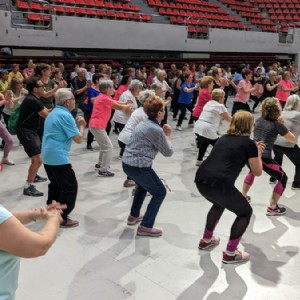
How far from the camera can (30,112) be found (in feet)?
14.7

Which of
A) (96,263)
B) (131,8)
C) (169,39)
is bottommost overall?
(96,263)

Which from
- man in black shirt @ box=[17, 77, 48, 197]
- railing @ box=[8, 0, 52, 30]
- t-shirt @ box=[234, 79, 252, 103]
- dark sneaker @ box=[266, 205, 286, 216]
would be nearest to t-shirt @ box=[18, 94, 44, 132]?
man in black shirt @ box=[17, 77, 48, 197]

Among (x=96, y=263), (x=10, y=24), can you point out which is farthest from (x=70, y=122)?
(x=10, y=24)

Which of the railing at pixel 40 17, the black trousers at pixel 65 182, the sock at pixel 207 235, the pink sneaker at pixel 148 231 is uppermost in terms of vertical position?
the railing at pixel 40 17

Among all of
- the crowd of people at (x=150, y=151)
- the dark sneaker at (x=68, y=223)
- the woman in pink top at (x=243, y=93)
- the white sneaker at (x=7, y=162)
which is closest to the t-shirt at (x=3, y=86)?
the crowd of people at (x=150, y=151)

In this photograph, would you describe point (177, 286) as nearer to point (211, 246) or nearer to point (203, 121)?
point (211, 246)

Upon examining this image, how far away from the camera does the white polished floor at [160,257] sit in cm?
282

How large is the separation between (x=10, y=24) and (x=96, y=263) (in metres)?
8.52

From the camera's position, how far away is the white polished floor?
9.27 feet

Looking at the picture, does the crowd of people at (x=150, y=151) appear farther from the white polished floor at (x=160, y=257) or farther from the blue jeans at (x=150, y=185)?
the white polished floor at (x=160, y=257)

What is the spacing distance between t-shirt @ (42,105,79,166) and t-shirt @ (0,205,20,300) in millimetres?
2216

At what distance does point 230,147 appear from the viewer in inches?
119

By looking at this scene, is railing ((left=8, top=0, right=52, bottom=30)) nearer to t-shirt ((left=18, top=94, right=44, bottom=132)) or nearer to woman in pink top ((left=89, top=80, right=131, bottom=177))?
woman in pink top ((left=89, top=80, right=131, bottom=177))

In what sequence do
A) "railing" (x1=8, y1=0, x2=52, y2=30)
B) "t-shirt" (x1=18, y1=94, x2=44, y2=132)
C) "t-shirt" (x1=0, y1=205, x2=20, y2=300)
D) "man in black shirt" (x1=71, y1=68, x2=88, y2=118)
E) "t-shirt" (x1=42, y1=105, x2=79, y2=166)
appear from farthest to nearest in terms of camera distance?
1. "railing" (x1=8, y1=0, x2=52, y2=30)
2. "man in black shirt" (x1=71, y1=68, x2=88, y2=118)
3. "t-shirt" (x1=18, y1=94, x2=44, y2=132)
4. "t-shirt" (x1=42, y1=105, x2=79, y2=166)
5. "t-shirt" (x1=0, y1=205, x2=20, y2=300)
